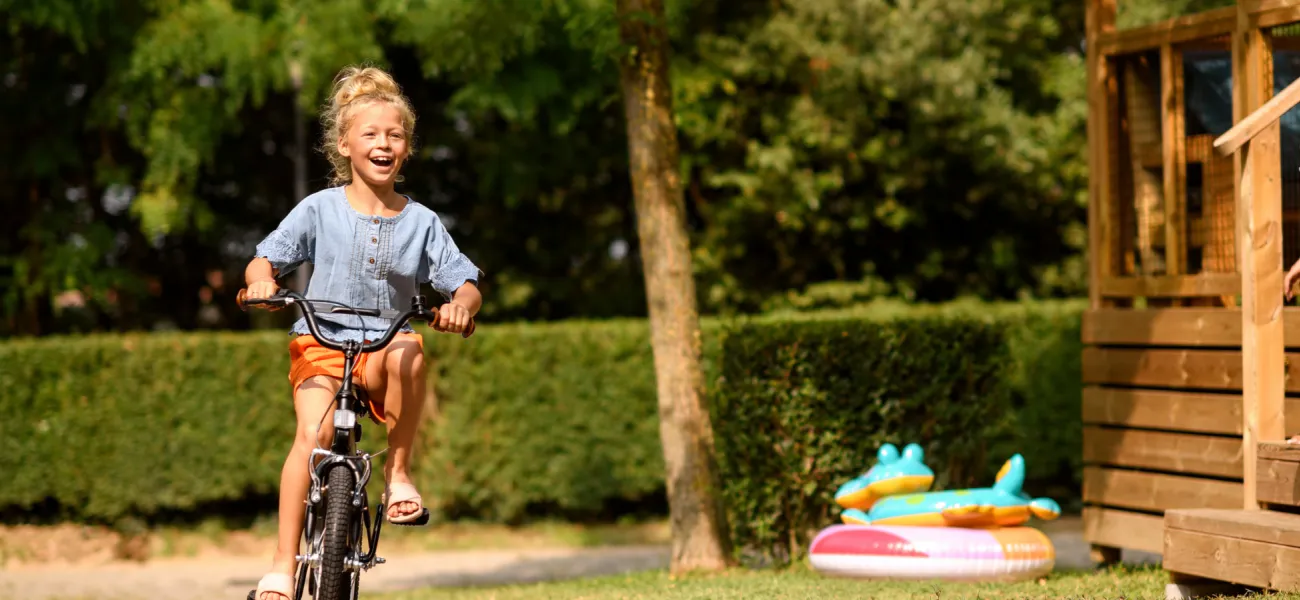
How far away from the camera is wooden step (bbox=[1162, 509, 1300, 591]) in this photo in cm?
504

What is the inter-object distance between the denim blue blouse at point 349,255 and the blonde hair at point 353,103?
0.75 ft

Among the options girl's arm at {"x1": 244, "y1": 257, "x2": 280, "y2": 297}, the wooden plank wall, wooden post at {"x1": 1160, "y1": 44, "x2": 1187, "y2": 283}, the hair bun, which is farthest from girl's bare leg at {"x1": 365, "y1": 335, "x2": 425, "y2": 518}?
wooden post at {"x1": 1160, "y1": 44, "x2": 1187, "y2": 283}

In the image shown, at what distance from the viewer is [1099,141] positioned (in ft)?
26.2

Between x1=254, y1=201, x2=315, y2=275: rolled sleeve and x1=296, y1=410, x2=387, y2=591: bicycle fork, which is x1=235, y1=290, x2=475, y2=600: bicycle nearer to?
x1=296, y1=410, x2=387, y2=591: bicycle fork

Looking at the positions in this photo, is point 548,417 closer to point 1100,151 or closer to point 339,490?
point 1100,151

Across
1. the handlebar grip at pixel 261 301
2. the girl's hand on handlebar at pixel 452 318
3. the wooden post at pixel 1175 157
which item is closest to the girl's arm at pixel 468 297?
the girl's hand on handlebar at pixel 452 318

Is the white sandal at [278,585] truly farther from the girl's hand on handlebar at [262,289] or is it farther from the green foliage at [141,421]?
the green foliage at [141,421]

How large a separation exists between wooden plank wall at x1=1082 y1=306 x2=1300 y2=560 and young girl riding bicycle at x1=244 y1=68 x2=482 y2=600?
13.7 ft

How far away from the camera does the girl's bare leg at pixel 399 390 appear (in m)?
4.52

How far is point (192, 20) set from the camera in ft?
42.8

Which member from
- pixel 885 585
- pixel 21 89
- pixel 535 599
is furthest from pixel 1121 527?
pixel 21 89

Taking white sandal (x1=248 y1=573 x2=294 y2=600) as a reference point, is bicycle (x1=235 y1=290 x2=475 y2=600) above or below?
above

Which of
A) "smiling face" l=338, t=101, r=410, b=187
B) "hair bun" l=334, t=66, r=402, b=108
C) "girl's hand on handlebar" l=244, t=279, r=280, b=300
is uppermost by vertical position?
"hair bun" l=334, t=66, r=402, b=108

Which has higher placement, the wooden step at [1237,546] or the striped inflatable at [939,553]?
the wooden step at [1237,546]
